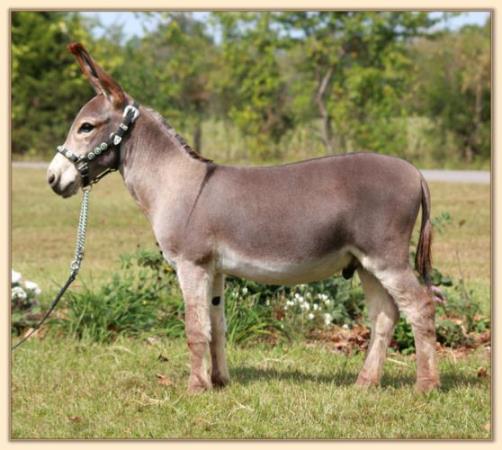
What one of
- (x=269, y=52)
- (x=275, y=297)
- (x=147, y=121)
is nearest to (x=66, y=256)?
(x=275, y=297)

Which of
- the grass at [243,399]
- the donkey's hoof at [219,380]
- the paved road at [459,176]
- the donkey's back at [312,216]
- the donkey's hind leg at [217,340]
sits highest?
the paved road at [459,176]

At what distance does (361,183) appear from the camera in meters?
6.06

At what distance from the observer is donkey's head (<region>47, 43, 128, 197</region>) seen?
6211 mm

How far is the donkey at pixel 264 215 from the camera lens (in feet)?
19.8

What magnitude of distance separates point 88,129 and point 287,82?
19703mm

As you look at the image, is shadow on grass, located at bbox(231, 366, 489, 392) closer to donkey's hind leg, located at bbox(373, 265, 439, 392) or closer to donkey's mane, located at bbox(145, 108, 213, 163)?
donkey's hind leg, located at bbox(373, 265, 439, 392)

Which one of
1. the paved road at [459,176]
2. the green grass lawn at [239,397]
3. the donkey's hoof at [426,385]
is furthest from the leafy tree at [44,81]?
the donkey's hoof at [426,385]

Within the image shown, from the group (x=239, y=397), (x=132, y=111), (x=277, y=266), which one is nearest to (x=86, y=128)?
(x=132, y=111)

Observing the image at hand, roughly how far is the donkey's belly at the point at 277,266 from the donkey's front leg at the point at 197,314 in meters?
0.17

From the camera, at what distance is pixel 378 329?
6.39m

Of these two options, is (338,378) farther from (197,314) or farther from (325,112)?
(325,112)

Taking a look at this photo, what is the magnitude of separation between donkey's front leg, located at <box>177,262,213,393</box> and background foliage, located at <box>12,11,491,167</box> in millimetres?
17560

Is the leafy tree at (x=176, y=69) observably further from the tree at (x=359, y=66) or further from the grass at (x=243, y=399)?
the grass at (x=243, y=399)

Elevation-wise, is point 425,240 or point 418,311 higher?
point 425,240
